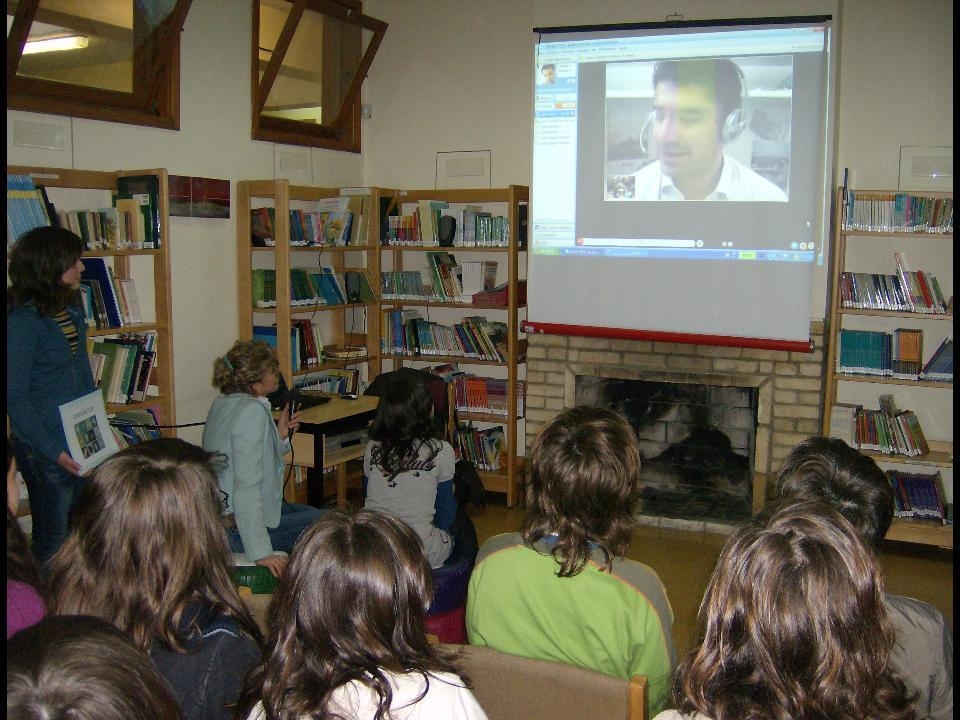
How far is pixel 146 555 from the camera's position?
1.51 metres

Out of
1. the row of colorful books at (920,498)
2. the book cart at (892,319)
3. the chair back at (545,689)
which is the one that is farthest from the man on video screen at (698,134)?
Result: the chair back at (545,689)

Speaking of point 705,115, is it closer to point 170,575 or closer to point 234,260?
point 234,260

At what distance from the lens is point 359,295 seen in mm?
5250

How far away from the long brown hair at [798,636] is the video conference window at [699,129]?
3329mm

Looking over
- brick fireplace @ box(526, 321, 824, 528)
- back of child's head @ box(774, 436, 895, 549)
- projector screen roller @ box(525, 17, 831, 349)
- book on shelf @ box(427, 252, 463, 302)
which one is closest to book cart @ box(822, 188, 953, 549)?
brick fireplace @ box(526, 321, 824, 528)

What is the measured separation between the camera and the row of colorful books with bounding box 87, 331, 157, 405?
3773 mm

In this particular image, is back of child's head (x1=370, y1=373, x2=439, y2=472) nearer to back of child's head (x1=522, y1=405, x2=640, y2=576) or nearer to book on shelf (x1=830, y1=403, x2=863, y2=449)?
back of child's head (x1=522, y1=405, x2=640, y2=576)

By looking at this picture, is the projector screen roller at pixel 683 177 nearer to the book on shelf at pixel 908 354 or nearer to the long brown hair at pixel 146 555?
the book on shelf at pixel 908 354

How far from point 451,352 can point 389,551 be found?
3952mm

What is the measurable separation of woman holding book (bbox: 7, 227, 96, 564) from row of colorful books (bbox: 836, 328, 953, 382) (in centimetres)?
358

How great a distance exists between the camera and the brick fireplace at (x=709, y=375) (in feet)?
14.6

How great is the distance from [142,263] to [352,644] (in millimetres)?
3320

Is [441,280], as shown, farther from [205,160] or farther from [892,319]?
[892,319]

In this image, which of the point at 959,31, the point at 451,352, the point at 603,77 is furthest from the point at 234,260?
the point at 959,31
